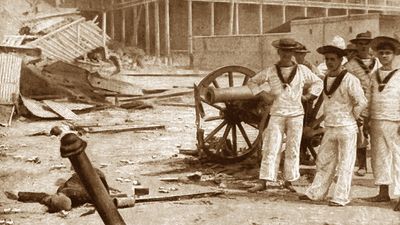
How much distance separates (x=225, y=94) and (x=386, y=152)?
2389mm

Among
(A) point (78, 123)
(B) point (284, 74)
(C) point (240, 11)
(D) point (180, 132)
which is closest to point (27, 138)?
(A) point (78, 123)

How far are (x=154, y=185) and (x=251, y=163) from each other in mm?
2068

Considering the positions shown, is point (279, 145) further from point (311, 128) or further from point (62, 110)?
point (62, 110)

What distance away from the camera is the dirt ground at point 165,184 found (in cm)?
656

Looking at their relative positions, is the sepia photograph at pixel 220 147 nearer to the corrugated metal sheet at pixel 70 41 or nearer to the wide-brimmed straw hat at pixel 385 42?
the wide-brimmed straw hat at pixel 385 42

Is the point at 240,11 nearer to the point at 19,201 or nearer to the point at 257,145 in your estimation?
the point at 257,145

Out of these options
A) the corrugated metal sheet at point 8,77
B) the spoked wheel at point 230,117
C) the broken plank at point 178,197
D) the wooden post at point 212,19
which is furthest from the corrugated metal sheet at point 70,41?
the broken plank at point 178,197

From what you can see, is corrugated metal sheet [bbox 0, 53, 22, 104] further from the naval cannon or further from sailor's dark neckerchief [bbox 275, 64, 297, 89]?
sailor's dark neckerchief [bbox 275, 64, 297, 89]

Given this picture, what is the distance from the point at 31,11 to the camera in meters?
35.2

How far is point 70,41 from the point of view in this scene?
94.2 ft

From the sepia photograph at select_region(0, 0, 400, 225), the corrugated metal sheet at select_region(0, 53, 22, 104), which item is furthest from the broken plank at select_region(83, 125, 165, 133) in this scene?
the corrugated metal sheet at select_region(0, 53, 22, 104)

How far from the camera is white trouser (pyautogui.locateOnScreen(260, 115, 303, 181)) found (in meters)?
7.69

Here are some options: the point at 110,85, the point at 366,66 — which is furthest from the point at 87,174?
the point at 110,85

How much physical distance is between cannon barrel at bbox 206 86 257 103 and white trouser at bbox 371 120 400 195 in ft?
6.43
